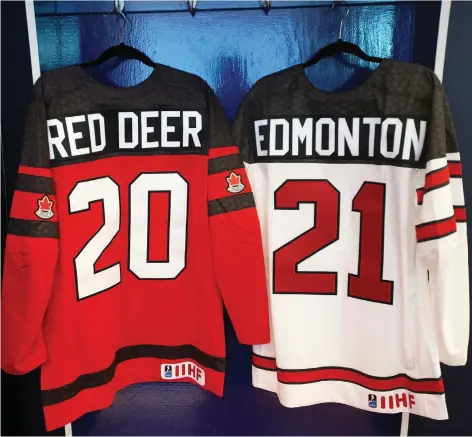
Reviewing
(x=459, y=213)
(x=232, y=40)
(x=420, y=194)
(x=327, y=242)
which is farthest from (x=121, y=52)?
(x=459, y=213)

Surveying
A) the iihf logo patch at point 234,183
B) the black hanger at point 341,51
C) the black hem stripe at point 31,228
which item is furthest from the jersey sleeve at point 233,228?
the black hem stripe at point 31,228

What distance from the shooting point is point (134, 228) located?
130 cm

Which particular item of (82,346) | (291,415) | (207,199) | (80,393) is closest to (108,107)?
(207,199)

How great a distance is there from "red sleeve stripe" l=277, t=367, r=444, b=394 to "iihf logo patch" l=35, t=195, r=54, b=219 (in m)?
0.69

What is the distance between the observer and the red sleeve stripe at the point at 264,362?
1.38 meters

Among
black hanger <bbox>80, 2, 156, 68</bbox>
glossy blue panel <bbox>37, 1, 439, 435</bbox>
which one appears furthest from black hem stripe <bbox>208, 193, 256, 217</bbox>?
black hanger <bbox>80, 2, 156, 68</bbox>

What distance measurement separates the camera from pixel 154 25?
4.37 ft

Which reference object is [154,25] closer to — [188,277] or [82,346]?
[188,277]

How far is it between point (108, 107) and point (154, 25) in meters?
0.27

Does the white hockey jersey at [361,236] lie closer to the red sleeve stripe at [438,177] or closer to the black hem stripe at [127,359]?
the red sleeve stripe at [438,177]

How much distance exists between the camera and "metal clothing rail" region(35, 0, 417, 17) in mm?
1306

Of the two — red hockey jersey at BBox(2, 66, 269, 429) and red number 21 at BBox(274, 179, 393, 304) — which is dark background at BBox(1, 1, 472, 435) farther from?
red number 21 at BBox(274, 179, 393, 304)

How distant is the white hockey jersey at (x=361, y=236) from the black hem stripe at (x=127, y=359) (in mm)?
140

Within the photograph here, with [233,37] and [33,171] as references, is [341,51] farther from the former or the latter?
[33,171]
